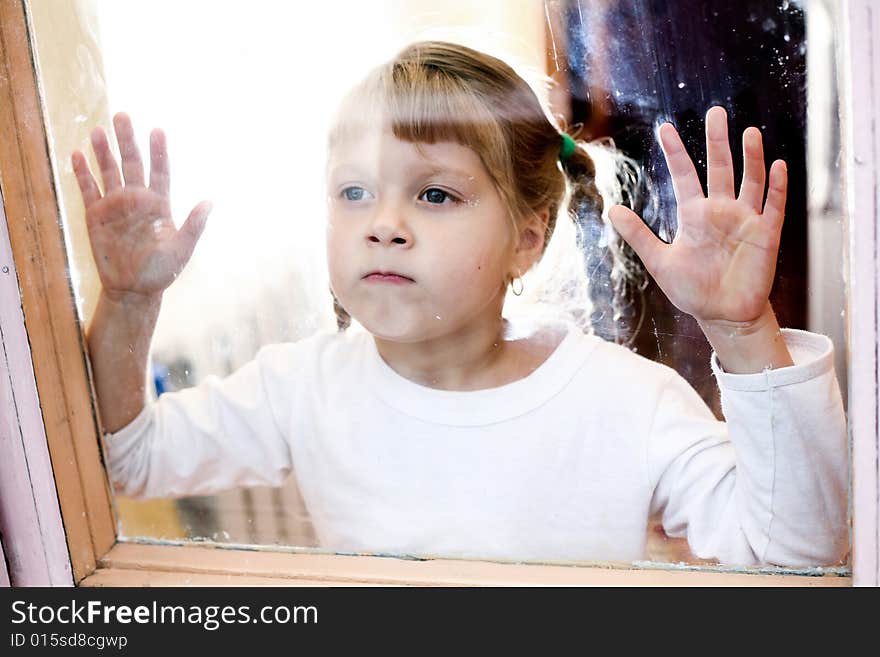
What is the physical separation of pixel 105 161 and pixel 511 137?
1.33 feet

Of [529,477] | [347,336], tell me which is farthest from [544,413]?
[347,336]

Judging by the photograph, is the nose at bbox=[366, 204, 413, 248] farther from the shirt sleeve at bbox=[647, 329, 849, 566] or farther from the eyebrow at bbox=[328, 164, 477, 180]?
the shirt sleeve at bbox=[647, 329, 849, 566]

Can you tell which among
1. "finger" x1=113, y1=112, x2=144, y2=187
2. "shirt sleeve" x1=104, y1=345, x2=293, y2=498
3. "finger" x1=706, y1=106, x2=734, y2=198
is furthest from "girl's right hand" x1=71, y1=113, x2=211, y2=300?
"finger" x1=706, y1=106, x2=734, y2=198

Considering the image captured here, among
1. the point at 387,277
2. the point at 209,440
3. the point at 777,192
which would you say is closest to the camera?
the point at 777,192

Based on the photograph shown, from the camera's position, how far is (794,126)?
0.64 metres

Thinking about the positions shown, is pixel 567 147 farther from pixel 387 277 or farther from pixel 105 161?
pixel 105 161

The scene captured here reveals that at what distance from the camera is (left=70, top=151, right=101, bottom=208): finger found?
0.81m

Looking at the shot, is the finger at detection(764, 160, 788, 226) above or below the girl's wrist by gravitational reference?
above

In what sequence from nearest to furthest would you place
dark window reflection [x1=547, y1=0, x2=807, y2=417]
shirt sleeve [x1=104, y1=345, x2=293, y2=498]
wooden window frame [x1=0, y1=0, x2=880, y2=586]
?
dark window reflection [x1=547, y1=0, x2=807, y2=417] < wooden window frame [x1=0, y1=0, x2=880, y2=586] < shirt sleeve [x1=104, y1=345, x2=293, y2=498]

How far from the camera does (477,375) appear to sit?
789 mm

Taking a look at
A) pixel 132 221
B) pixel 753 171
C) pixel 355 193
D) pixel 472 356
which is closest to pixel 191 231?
pixel 132 221

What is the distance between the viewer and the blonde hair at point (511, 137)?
70 cm
